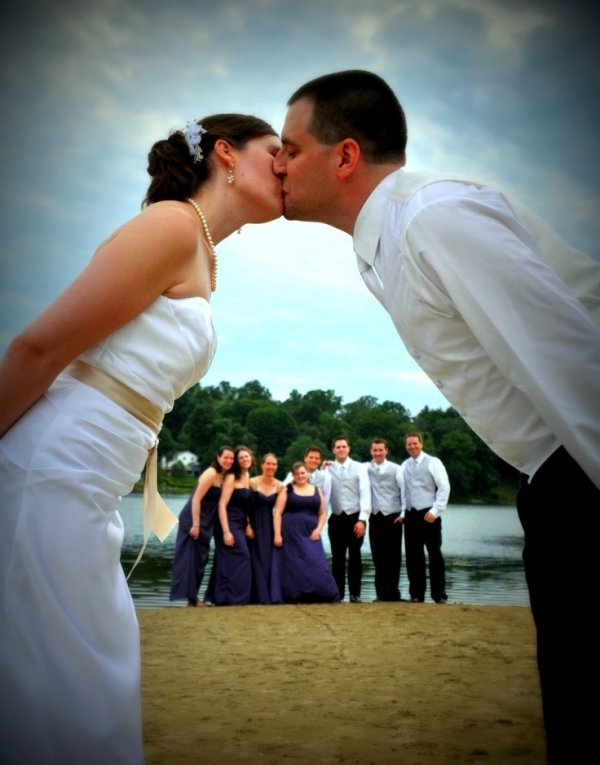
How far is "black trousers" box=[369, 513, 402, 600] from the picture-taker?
38.3ft

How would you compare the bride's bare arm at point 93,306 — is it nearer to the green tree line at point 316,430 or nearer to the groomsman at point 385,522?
the groomsman at point 385,522

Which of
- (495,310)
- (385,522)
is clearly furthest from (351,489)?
(495,310)

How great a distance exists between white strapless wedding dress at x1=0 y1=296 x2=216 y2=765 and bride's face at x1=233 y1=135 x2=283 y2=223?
52cm

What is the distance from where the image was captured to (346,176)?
Result: 209 centimetres

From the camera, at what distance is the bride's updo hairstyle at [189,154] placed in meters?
2.33

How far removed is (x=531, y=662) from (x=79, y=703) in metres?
6.09

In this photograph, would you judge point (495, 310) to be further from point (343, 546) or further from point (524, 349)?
point (343, 546)

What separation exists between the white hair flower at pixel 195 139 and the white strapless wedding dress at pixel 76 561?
0.57 meters

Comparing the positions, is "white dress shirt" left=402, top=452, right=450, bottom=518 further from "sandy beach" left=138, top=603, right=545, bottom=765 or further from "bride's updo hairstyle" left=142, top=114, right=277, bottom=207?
"bride's updo hairstyle" left=142, top=114, right=277, bottom=207

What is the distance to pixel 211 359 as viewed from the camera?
2232mm

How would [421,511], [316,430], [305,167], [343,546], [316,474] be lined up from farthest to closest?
1. [316,430]
2. [316,474]
3. [343,546]
4. [421,511]
5. [305,167]

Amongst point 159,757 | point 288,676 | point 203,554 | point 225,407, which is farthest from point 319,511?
point 225,407

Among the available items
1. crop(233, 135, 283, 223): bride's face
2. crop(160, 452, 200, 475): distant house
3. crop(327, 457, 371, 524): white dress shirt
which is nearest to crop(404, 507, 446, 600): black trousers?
crop(327, 457, 371, 524): white dress shirt

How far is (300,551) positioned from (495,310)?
1002 cm
